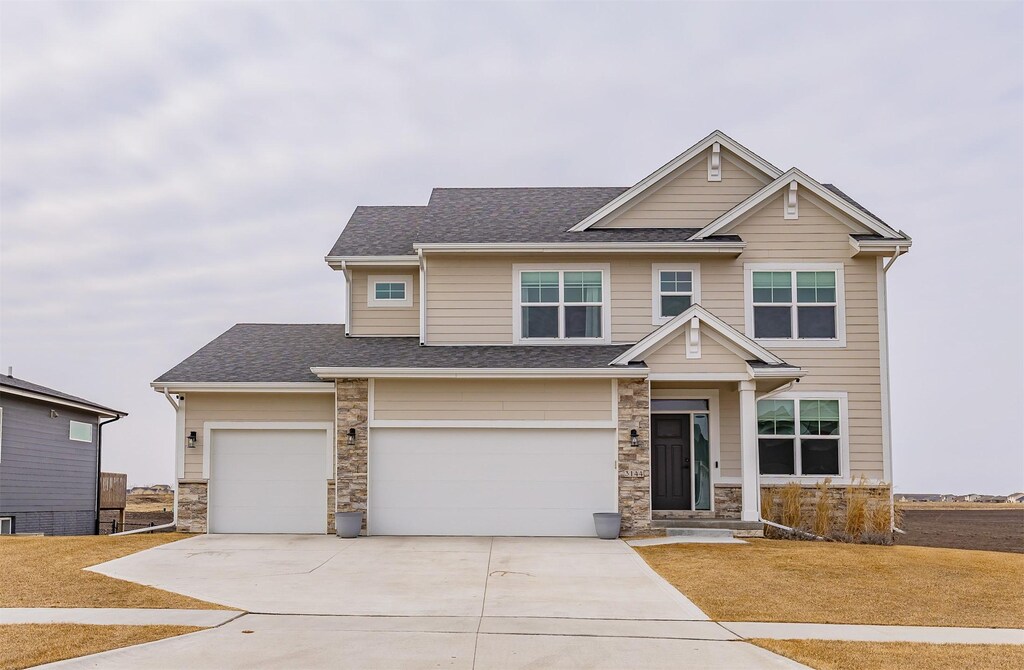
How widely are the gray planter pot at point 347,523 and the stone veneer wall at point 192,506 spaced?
3349 millimetres

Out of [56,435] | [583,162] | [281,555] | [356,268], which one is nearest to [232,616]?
[281,555]

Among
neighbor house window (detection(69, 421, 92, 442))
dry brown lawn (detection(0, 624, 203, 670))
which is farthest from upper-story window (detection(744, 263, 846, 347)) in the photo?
neighbor house window (detection(69, 421, 92, 442))

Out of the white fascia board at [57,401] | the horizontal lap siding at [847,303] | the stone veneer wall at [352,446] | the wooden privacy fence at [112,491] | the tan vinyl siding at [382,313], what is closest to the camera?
the stone veneer wall at [352,446]

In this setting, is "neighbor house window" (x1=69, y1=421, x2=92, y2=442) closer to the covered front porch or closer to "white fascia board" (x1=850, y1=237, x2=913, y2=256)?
the covered front porch

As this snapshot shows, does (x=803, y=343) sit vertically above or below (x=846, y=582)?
above

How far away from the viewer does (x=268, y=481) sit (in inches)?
735

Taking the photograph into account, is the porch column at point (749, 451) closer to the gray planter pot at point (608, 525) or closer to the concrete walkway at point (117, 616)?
the gray planter pot at point (608, 525)

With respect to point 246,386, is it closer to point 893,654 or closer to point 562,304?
point 562,304

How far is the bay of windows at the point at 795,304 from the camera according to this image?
19.1 m

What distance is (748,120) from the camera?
22984 millimetres

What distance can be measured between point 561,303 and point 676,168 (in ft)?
12.9

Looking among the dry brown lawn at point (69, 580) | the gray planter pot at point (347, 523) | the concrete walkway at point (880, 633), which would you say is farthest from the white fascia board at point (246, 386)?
the concrete walkway at point (880, 633)

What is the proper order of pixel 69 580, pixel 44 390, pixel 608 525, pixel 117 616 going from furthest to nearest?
pixel 44 390 → pixel 608 525 → pixel 69 580 → pixel 117 616

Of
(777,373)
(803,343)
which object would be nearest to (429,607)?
(777,373)
